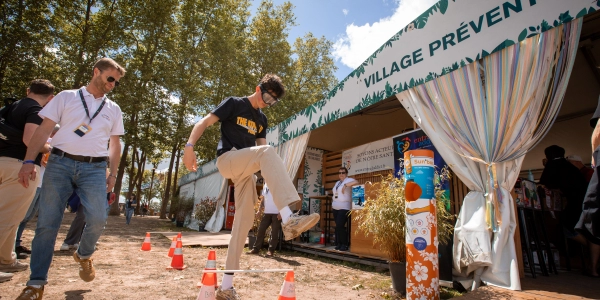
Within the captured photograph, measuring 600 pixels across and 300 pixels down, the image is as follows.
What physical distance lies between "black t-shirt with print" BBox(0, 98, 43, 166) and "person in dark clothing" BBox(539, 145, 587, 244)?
606cm

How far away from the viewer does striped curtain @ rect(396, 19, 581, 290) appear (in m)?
2.98

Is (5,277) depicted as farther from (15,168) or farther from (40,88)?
(40,88)

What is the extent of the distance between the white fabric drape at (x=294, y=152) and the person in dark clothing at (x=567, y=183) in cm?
437

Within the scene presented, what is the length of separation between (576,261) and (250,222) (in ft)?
17.3

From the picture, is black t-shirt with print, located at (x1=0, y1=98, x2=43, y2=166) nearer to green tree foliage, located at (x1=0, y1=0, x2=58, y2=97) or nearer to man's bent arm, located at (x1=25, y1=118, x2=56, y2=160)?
man's bent arm, located at (x1=25, y1=118, x2=56, y2=160)

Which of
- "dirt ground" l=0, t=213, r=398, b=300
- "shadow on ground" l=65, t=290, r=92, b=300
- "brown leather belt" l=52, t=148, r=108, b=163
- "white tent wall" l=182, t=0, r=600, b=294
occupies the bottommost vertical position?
"dirt ground" l=0, t=213, r=398, b=300

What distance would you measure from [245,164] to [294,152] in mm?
5120

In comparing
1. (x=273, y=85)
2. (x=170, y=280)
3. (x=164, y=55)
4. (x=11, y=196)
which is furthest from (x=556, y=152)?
(x=164, y=55)

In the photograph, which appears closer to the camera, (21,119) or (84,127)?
(84,127)

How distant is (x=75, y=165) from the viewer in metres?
2.40

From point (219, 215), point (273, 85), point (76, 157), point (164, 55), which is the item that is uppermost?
point (164, 55)

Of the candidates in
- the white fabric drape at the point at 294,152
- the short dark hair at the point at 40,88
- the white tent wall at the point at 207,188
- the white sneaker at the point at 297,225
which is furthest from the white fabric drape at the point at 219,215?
the white sneaker at the point at 297,225

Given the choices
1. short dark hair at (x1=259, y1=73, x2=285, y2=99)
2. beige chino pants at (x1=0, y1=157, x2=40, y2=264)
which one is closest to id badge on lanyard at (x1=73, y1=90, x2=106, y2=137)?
beige chino pants at (x1=0, y1=157, x2=40, y2=264)

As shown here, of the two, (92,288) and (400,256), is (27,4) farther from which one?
(400,256)
